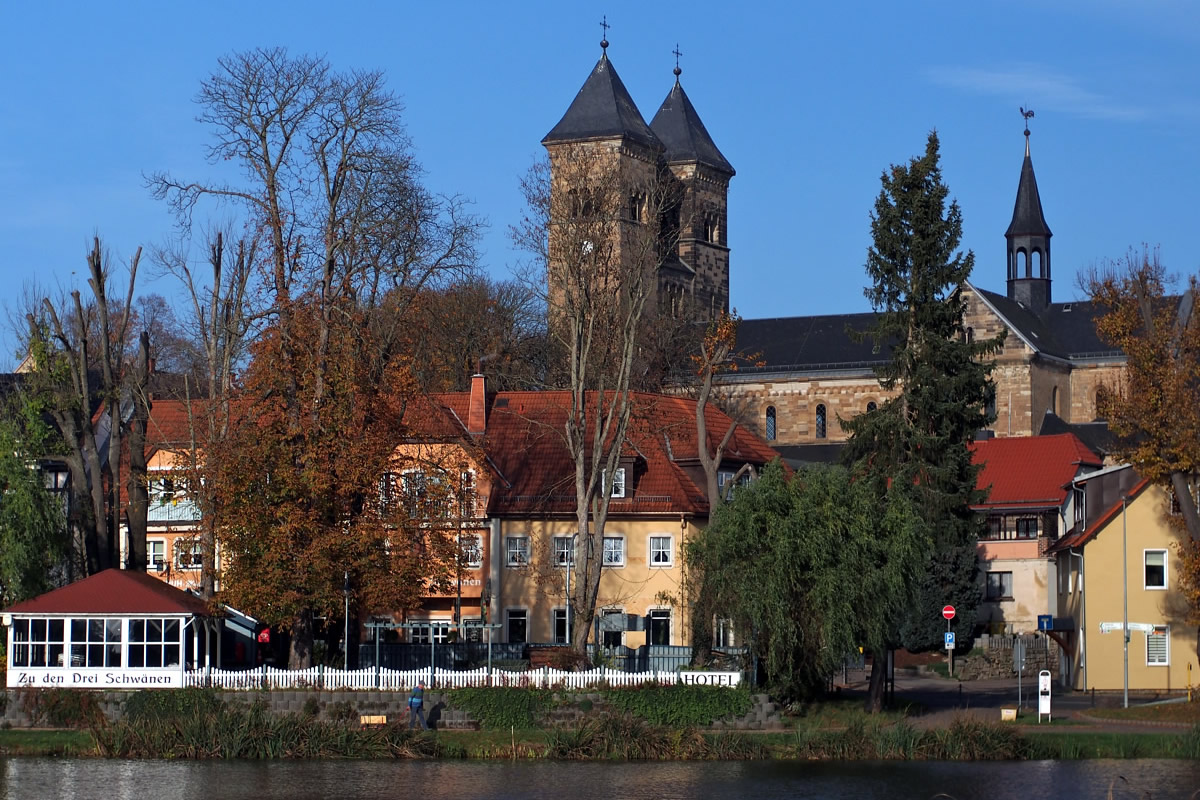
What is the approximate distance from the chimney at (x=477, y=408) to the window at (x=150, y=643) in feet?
56.5

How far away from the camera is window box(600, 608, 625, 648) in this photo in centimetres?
4966

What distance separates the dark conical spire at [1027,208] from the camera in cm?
10881

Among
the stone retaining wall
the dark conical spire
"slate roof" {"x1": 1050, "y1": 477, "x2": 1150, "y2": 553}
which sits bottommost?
the stone retaining wall

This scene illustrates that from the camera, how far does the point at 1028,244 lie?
108 metres

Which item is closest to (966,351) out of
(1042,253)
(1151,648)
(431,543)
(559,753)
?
(1151,648)

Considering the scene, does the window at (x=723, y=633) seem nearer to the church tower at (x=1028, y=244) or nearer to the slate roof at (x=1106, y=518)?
the slate roof at (x=1106, y=518)

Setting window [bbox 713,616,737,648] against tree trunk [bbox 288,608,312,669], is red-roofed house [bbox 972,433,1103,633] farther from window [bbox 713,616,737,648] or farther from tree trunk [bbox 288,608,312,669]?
tree trunk [bbox 288,608,312,669]

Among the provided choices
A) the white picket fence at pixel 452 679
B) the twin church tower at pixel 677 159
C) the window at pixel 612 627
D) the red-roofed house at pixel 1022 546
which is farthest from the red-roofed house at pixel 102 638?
the twin church tower at pixel 677 159

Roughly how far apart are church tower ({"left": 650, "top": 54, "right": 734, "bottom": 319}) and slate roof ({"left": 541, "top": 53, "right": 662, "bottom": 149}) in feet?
17.9

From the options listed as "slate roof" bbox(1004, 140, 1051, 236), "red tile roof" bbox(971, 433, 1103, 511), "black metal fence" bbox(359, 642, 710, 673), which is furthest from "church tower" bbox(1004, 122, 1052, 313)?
"black metal fence" bbox(359, 642, 710, 673)

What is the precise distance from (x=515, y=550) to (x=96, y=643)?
15.8 m

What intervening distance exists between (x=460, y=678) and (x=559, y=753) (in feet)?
12.3

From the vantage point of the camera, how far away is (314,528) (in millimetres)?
42500

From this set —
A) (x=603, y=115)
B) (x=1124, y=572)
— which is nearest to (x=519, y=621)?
(x=1124, y=572)
